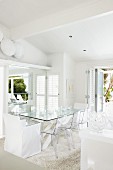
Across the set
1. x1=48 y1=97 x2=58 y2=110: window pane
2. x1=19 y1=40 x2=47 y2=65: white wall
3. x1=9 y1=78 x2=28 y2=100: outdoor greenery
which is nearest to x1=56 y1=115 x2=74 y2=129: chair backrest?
x1=9 y1=78 x2=28 y2=100: outdoor greenery

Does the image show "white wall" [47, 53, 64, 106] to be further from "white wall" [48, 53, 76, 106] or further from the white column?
the white column

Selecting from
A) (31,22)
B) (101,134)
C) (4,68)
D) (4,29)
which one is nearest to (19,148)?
(101,134)

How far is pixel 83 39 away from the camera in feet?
16.6

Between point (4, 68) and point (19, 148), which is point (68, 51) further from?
point (19, 148)

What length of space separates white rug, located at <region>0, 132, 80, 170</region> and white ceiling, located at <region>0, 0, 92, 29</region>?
2.93m

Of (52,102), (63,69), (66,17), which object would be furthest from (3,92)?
(66,17)

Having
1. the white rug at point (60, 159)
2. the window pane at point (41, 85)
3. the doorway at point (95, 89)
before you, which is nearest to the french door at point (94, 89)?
the doorway at point (95, 89)

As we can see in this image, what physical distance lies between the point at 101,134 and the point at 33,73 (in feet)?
15.1

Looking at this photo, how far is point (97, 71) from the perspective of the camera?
6.83 m

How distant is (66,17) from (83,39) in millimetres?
1464

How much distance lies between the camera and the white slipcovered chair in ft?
11.1

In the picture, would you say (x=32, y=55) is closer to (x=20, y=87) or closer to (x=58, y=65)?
(x=58, y=65)

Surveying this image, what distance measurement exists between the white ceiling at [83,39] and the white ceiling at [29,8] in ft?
2.34

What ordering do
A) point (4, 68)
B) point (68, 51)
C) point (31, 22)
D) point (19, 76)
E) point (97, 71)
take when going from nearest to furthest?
1. point (31, 22)
2. point (4, 68)
3. point (19, 76)
4. point (68, 51)
5. point (97, 71)
